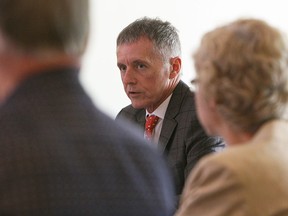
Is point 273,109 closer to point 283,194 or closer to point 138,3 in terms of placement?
point 283,194

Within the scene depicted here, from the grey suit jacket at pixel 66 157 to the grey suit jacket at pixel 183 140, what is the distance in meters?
1.25

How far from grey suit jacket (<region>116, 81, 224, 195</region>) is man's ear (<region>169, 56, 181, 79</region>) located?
122mm

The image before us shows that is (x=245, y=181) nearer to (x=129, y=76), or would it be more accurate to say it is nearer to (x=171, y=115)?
(x=171, y=115)

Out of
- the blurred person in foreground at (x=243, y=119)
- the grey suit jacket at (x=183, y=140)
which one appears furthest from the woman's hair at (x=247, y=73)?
the grey suit jacket at (x=183, y=140)

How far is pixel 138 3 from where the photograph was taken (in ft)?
10.8

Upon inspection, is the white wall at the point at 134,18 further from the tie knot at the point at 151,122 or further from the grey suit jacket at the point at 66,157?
the grey suit jacket at the point at 66,157

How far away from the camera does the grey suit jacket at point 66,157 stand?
33.5 inches

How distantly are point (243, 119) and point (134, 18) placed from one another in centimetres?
205

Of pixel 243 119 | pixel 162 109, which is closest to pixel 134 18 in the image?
pixel 162 109

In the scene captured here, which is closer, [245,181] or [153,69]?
[245,181]

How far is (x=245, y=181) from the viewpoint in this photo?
1148 mm

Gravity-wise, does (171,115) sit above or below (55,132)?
below

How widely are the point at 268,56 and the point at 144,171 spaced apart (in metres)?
0.49

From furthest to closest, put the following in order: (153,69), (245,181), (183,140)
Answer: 1. (153,69)
2. (183,140)
3. (245,181)
